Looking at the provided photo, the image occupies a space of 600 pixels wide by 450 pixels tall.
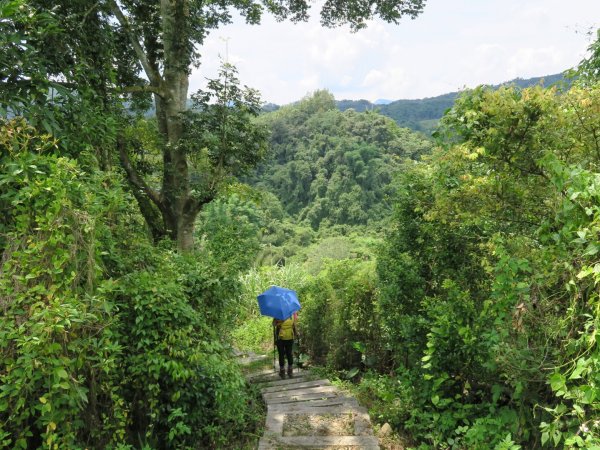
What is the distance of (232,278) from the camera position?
161 inches

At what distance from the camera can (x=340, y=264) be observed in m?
7.62

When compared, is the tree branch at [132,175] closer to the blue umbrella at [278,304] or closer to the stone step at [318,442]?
the blue umbrella at [278,304]

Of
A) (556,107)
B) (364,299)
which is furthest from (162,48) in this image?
(556,107)

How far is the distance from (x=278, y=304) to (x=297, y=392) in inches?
53.3

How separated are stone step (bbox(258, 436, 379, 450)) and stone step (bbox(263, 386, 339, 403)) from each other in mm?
1134

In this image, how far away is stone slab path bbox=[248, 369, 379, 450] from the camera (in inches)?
163

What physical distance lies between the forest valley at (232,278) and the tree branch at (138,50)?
0.06 metres

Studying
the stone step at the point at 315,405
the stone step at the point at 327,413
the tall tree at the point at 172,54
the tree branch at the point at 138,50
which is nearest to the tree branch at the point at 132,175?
the tall tree at the point at 172,54

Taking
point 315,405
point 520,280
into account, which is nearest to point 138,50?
point 315,405

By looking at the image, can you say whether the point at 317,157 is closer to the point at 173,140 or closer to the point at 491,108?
the point at 173,140

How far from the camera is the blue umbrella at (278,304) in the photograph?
20.9 ft

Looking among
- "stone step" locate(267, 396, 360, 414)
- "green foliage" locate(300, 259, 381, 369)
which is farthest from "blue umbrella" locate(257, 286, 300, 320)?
"stone step" locate(267, 396, 360, 414)

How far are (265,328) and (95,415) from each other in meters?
7.47

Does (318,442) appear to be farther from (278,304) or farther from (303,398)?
(278,304)
